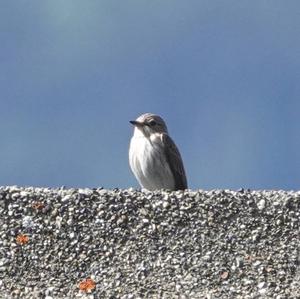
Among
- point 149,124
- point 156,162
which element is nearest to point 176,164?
point 156,162

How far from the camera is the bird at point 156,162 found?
14523mm

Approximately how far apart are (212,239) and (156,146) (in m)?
5.18

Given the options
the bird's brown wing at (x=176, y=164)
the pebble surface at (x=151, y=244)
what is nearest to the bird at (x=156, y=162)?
the bird's brown wing at (x=176, y=164)

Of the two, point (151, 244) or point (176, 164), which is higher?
point (176, 164)

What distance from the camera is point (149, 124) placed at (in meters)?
15.5

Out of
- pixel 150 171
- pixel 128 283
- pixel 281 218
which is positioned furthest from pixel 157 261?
pixel 150 171

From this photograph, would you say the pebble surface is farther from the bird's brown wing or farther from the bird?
the bird's brown wing

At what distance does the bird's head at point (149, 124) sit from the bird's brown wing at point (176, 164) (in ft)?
1.30

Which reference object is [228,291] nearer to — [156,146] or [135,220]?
[135,220]

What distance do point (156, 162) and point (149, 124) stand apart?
104 cm

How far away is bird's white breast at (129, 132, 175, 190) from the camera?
1452 centimetres

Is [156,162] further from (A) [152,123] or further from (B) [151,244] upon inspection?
(B) [151,244]

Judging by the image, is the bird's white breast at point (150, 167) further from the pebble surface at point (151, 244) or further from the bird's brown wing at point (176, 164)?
the pebble surface at point (151, 244)

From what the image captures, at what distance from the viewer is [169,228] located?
32.4 feet
